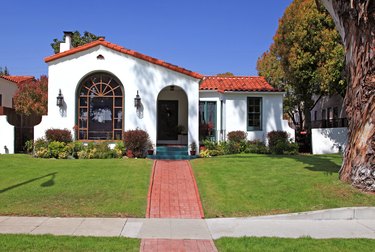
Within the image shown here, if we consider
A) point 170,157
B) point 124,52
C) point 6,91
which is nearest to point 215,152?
point 170,157

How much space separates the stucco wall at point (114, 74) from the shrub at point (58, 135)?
451 mm

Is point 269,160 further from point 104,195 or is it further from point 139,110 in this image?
point 104,195

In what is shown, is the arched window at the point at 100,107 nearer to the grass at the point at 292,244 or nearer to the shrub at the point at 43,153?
the shrub at the point at 43,153

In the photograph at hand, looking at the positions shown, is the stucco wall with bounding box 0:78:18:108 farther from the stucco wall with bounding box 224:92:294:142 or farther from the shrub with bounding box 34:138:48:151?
the stucco wall with bounding box 224:92:294:142

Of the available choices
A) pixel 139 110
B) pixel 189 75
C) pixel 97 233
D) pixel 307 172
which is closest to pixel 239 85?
pixel 189 75

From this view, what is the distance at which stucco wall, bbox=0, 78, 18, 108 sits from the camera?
1025 inches

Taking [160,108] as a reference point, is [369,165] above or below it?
below

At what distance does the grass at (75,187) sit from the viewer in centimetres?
850

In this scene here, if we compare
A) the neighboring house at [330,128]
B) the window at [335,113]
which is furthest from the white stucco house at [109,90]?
the window at [335,113]

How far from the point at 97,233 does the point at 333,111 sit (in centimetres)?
2254

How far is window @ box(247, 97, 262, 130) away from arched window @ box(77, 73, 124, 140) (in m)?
6.37

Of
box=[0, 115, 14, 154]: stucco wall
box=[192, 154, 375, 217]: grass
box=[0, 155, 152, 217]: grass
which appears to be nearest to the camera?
box=[0, 155, 152, 217]: grass

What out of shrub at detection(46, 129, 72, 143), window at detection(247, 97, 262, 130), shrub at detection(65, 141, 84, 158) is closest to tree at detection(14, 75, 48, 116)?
shrub at detection(46, 129, 72, 143)

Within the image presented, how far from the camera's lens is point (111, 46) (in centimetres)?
1633
